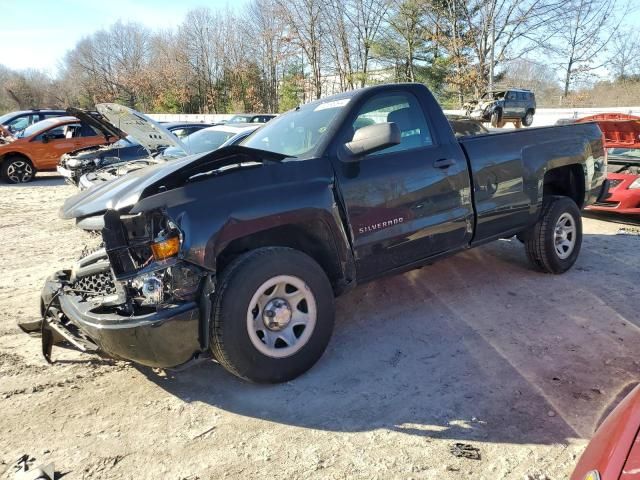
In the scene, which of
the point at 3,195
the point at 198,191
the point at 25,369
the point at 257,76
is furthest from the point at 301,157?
the point at 257,76

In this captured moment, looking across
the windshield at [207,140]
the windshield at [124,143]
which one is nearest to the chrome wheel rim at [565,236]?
the windshield at [207,140]

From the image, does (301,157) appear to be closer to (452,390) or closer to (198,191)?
(198,191)

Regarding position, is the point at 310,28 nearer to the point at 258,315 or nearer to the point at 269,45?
the point at 269,45

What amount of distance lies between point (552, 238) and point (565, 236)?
0.36m

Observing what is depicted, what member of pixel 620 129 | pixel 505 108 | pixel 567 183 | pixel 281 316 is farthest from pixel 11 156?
pixel 505 108

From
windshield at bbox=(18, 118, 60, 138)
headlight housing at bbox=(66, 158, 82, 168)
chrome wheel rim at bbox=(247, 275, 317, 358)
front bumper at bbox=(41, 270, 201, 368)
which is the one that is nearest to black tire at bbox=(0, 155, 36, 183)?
windshield at bbox=(18, 118, 60, 138)

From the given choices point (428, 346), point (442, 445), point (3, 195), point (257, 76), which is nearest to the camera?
point (442, 445)

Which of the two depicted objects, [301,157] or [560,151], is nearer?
[301,157]

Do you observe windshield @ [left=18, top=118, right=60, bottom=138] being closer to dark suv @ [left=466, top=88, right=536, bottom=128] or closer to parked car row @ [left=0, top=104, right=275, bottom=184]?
parked car row @ [left=0, top=104, right=275, bottom=184]

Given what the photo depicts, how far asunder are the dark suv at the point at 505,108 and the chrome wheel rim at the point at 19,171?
16.8 m

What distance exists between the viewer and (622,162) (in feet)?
26.4

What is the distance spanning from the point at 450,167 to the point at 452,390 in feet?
5.90

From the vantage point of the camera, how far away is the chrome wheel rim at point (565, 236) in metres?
5.01

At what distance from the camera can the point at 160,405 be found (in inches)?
116
